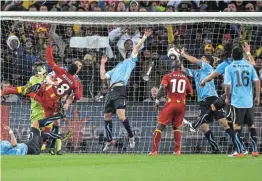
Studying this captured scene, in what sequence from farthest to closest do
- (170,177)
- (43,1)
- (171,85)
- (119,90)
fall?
(43,1) < (119,90) < (171,85) < (170,177)

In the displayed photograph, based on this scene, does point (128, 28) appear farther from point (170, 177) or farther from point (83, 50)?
point (170, 177)

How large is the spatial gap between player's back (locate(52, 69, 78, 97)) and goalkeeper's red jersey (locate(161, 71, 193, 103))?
188 cm

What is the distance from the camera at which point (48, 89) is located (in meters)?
17.6

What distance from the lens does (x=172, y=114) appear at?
1750 cm

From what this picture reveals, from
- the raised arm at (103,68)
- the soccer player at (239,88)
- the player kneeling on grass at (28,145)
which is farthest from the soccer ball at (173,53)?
the soccer player at (239,88)

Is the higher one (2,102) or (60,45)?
(60,45)

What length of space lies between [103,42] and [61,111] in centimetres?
297

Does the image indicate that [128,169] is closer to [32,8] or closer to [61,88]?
[61,88]

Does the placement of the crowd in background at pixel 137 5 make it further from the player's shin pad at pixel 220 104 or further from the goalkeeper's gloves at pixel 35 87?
the goalkeeper's gloves at pixel 35 87

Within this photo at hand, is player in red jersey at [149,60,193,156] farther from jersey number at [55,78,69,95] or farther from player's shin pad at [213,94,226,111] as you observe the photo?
jersey number at [55,78,69,95]

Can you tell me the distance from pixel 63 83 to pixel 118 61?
3.09m

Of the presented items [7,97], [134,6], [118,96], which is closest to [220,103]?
[118,96]

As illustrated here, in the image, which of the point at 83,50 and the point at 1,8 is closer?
the point at 83,50

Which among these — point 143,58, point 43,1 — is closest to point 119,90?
point 143,58
